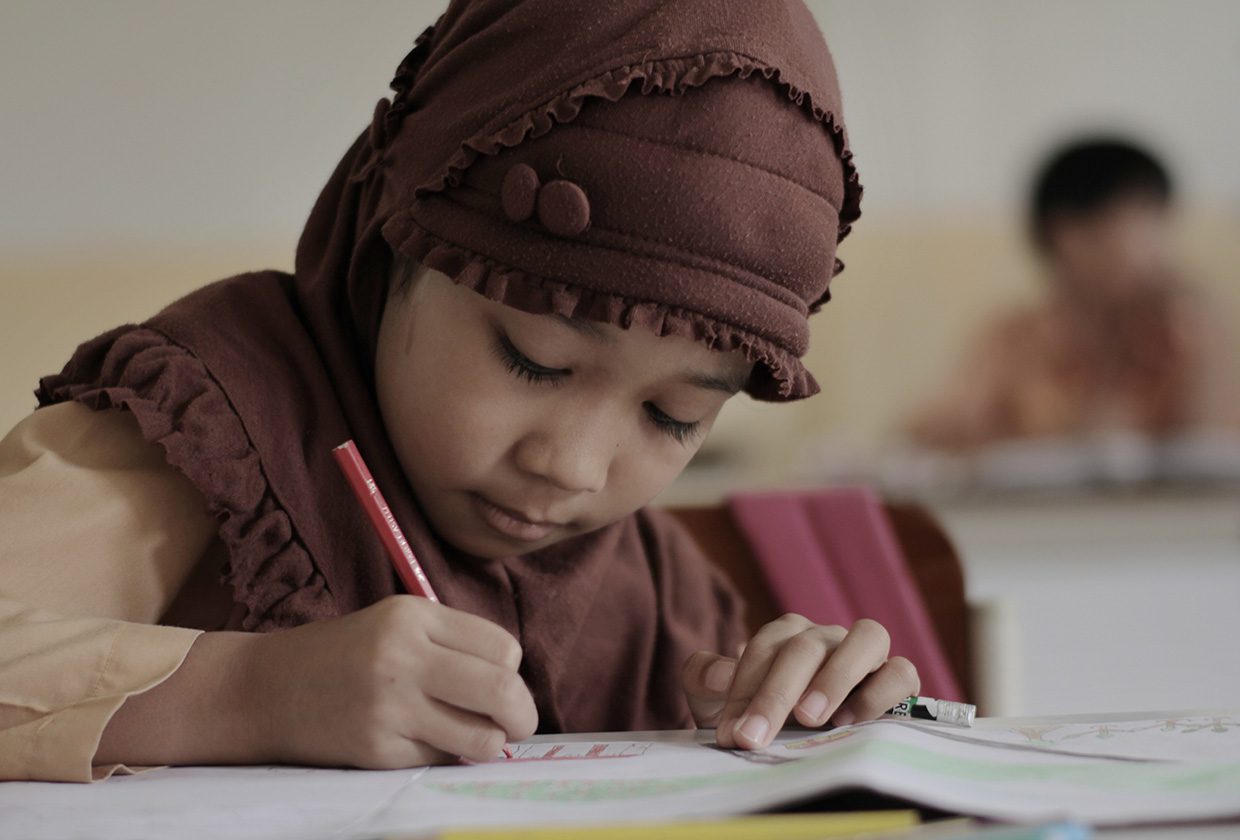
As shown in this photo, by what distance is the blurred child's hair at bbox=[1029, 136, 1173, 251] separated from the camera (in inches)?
130

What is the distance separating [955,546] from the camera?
3.80ft

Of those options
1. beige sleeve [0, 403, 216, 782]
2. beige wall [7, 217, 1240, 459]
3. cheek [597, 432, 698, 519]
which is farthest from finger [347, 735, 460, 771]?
beige wall [7, 217, 1240, 459]

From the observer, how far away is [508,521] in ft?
2.49

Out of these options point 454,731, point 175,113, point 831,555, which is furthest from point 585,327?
point 175,113

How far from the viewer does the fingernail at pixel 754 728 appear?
0.63m

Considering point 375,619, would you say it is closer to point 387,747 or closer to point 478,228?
point 387,747

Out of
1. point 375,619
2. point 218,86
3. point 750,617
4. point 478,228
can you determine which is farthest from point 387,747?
point 218,86

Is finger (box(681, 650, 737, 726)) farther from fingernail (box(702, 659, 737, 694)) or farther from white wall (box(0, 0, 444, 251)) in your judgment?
white wall (box(0, 0, 444, 251))

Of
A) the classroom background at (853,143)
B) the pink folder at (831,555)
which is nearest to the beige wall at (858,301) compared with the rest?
the classroom background at (853,143)

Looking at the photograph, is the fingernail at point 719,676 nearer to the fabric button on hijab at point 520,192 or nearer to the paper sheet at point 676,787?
the paper sheet at point 676,787

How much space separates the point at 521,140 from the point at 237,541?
26cm

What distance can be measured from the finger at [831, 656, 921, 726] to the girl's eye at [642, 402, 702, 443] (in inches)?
6.9

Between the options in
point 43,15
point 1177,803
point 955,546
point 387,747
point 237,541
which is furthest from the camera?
point 43,15

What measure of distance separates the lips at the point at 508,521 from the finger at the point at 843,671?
17cm
